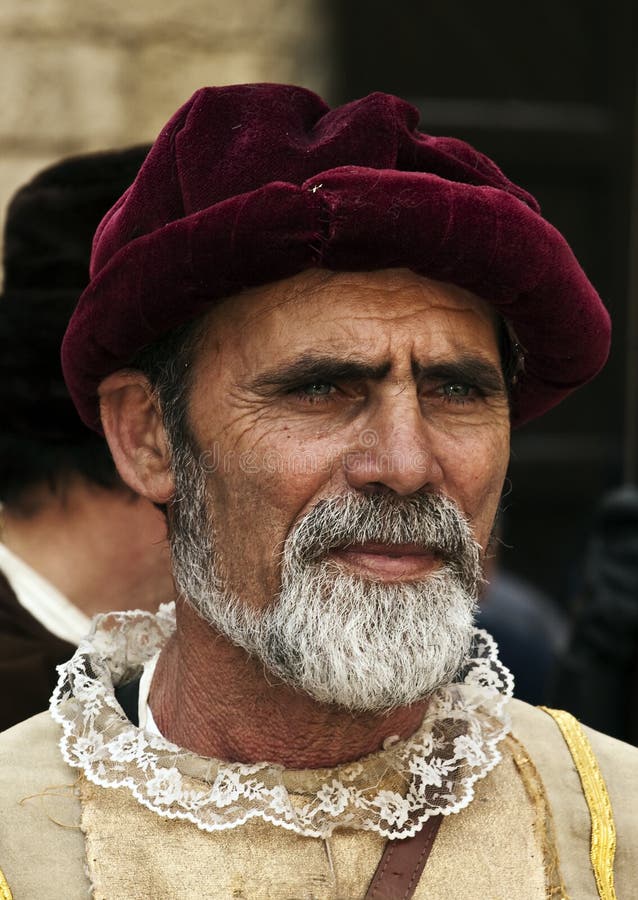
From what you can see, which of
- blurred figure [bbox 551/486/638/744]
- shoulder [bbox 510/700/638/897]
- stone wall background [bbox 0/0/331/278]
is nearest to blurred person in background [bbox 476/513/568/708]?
blurred figure [bbox 551/486/638/744]

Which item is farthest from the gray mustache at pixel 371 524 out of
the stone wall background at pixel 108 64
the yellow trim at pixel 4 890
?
the stone wall background at pixel 108 64

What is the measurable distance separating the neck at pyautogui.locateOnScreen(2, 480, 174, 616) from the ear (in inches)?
36.2

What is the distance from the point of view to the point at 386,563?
253cm

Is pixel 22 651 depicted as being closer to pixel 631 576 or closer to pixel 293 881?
pixel 293 881

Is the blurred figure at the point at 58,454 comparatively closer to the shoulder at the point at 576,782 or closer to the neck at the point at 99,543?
the neck at the point at 99,543

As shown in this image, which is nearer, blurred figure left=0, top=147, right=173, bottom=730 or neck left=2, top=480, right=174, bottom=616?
blurred figure left=0, top=147, right=173, bottom=730

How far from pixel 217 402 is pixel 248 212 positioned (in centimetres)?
40

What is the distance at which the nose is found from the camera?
2.46 meters

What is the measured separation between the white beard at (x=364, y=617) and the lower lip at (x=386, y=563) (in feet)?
0.05

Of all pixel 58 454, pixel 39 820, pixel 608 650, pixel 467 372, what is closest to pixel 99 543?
pixel 58 454

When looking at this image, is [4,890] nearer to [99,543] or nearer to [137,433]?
[137,433]

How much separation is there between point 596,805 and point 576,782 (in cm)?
6

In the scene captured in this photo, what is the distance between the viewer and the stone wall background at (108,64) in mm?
5902

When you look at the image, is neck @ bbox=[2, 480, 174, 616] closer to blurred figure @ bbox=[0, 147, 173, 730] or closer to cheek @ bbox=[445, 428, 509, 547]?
blurred figure @ bbox=[0, 147, 173, 730]
